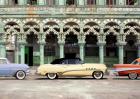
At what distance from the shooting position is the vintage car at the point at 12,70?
1113 inches

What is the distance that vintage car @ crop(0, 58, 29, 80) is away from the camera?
28.3 metres

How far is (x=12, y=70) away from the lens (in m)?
28.4

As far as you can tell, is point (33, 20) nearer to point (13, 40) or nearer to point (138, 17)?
point (13, 40)

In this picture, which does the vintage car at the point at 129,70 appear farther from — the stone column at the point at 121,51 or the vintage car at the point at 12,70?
the stone column at the point at 121,51

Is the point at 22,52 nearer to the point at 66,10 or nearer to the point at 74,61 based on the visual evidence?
the point at 66,10

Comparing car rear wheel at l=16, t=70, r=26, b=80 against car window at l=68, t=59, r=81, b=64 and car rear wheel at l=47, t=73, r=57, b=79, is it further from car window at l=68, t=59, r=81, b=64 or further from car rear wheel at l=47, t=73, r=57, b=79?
car window at l=68, t=59, r=81, b=64

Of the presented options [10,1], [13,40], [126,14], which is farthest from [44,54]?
[126,14]

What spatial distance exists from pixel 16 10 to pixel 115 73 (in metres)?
16.6

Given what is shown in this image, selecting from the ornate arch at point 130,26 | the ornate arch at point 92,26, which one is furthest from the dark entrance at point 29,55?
the ornate arch at point 130,26

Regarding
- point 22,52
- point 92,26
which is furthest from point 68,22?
point 22,52

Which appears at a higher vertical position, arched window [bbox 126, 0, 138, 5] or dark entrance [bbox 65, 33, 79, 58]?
arched window [bbox 126, 0, 138, 5]

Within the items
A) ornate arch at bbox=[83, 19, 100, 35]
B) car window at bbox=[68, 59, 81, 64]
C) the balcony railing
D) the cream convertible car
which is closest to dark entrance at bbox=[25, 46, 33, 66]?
the balcony railing

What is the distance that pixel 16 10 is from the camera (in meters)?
42.6

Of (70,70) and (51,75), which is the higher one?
(70,70)
